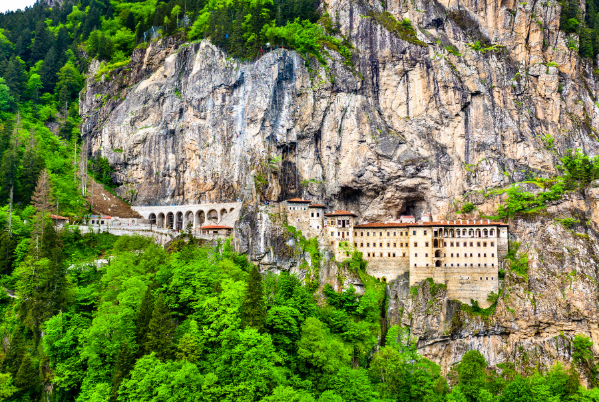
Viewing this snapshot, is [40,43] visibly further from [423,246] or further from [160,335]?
[160,335]

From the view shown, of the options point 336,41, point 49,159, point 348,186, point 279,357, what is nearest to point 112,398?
point 279,357

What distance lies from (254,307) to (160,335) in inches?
370

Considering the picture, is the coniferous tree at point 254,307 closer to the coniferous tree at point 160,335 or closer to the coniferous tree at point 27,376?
the coniferous tree at point 160,335

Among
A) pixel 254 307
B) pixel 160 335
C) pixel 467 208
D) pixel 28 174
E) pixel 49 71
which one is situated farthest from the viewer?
pixel 49 71

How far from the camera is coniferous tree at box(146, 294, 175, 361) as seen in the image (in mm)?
42875

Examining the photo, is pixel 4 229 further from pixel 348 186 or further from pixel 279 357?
pixel 348 186

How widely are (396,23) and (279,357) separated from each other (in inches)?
2285

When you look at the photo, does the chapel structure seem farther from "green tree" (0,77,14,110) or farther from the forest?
"green tree" (0,77,14,110)

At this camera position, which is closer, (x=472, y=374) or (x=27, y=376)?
(x=27, y=376)

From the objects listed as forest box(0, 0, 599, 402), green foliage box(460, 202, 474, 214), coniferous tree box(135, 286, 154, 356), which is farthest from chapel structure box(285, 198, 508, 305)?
coniferous tree box(135, 286, 154, 356)

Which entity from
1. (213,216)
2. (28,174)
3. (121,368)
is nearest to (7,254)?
(28,174)

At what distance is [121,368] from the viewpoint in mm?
41844

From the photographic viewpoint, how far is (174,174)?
83.0 metres

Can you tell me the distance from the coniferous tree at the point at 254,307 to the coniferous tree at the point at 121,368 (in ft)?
33.0
